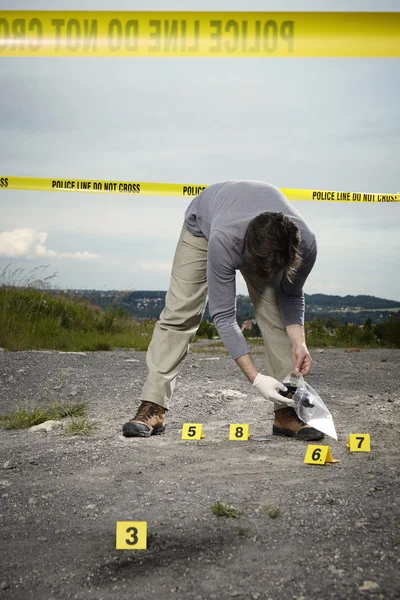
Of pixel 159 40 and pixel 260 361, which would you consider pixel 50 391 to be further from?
pixel 159 40

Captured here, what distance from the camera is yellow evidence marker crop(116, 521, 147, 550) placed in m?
2.40

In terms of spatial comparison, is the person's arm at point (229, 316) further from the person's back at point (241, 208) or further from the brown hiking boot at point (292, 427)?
the brown hiking boot at point (292, 427)

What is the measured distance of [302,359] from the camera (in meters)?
3.69

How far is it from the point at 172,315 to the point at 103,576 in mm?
1959

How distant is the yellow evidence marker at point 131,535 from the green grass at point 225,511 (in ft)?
1.17

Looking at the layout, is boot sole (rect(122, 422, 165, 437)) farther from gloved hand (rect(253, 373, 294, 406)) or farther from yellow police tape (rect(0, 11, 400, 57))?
yellow police tape (rect(0, 11, 400, 57))

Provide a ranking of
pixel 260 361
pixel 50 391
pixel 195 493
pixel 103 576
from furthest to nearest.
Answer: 1. pixel 260 361
2. pixel 50 391
3. pixel 195 493
4. pixel 103 576

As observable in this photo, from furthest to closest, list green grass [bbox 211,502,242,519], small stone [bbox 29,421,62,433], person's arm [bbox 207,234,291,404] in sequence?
small stone [bbox 29,421,62,433]
person's arm [bbox 207,234,291,404]
green grass [bbox 211,502,242,519]

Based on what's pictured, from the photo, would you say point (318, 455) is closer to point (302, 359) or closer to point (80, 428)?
point (302, 359)

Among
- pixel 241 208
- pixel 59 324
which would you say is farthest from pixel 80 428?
pixel 59 324

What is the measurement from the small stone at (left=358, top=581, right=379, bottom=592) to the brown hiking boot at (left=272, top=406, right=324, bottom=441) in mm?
1682

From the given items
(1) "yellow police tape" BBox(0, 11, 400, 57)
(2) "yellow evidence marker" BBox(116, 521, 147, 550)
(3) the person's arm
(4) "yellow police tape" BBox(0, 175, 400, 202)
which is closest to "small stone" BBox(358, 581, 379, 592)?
(2) "yellow evidence marker" BBox(116, 521, 147, 550)

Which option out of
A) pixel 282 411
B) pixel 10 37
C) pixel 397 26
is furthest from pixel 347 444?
pixel 10 37

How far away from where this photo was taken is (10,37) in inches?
270
